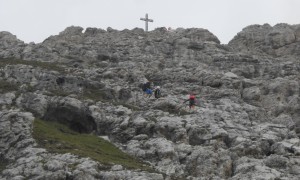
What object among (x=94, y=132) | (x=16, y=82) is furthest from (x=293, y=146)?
(x=16, y=82)

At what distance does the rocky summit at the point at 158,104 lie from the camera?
55281 mm

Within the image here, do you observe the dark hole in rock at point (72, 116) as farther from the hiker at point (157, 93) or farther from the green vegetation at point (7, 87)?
the hiker at point (157, 93)

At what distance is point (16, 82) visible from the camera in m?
79.2

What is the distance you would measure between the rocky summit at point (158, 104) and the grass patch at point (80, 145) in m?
0.36

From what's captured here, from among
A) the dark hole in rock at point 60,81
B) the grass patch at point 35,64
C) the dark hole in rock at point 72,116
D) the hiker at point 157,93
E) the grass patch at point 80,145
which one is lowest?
the grass patch at point 80,145

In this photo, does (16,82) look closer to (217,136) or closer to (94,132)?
(94,132)

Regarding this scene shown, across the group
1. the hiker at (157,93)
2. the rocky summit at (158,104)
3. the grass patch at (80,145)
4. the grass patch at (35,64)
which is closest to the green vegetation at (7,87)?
the rocky summit at (158,104)

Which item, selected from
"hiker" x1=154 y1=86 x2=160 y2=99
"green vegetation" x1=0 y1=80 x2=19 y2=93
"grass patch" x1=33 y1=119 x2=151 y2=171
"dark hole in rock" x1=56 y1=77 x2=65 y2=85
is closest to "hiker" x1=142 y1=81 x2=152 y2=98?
"hiker" x1=154 y1=86 x2=160 y2=99

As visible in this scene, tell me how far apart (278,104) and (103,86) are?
26.6 metres

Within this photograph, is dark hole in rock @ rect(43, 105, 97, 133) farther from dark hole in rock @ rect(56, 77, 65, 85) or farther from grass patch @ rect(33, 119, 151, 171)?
dark hole in rock @ rect(56, 77, 65, 85)

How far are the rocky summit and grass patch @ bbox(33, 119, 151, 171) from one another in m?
0.36

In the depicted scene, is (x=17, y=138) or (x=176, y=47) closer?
(x=17, y=138)

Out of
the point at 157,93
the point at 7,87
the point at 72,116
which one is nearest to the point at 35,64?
the point at 7,87

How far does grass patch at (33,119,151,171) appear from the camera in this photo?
55969 millimetres
